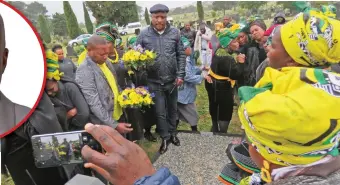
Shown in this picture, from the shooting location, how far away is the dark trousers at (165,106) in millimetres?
4562

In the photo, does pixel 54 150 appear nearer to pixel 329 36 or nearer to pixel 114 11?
pixel 329 36

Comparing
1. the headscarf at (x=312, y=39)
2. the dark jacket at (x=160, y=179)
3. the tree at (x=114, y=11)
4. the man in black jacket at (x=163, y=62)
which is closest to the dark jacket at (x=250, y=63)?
the man in black jacket at (x=163, y=62)

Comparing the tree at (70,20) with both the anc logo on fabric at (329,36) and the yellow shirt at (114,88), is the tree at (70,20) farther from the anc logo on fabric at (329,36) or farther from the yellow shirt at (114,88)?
the anc logo on fabric at (329,36)

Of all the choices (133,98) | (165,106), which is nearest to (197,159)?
(165,106)

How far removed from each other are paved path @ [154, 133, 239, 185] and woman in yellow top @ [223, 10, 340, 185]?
3058mm

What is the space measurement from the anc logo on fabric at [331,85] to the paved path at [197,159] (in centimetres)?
319

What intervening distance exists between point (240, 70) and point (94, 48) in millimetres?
2083

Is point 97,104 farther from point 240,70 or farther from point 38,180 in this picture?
point 240,70

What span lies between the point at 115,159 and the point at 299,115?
511mm

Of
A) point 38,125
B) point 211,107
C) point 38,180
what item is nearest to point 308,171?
point 38,125

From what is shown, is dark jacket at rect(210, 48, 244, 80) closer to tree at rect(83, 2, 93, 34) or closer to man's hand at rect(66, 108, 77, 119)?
man's hand at rect(66, 108, 77, 119)

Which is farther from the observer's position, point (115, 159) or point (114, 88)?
point (114, 88)

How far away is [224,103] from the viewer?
4773mm

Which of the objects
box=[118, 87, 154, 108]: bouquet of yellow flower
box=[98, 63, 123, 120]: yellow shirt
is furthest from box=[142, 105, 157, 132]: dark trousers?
box=[98, 63, 123, 120]: yellow shirt
